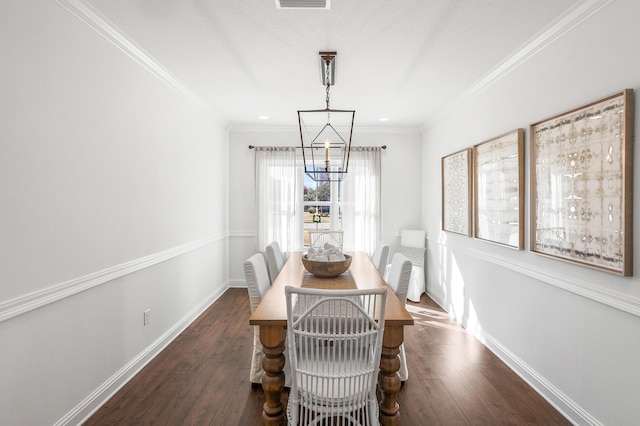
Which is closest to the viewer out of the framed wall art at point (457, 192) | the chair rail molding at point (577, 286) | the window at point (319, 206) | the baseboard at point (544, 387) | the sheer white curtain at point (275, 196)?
the chair rail molding at point (577, 286)

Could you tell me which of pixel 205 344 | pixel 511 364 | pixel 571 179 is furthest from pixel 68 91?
pixel 511 364

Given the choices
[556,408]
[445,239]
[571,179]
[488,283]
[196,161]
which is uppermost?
[196,161]

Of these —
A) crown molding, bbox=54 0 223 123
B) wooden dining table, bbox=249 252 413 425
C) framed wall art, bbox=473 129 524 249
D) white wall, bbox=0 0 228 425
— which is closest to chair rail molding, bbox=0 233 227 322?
white wall, bbox=0 0 228 425

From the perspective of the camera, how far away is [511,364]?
2.89 metres

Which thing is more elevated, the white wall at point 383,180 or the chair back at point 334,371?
the white wall at point 383,180

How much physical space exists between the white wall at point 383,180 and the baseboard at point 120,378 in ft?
5.69

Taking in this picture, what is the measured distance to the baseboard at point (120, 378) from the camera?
2.12 m

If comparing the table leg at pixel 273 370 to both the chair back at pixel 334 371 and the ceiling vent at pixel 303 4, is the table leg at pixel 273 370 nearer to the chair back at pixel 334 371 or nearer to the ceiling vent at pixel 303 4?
the chair back at pixel 334 371

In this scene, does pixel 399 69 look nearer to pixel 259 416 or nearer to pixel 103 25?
pixel 103 25

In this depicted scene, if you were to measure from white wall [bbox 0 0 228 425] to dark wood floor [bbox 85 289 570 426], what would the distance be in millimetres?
229

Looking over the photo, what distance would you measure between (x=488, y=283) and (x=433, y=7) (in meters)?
2.45

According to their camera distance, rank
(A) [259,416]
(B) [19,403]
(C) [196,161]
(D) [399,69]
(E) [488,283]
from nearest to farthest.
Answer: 1. (B) [19,403]
2. (A) [259,416]
3. (D) [399,69]
4. (E) [488,283]
5. (C) [196,161]

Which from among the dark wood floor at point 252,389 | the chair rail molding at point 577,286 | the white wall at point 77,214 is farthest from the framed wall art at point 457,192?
the white wall at point 77,214

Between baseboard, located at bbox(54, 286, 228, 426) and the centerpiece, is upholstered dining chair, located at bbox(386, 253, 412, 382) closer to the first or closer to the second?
the centerpiece
